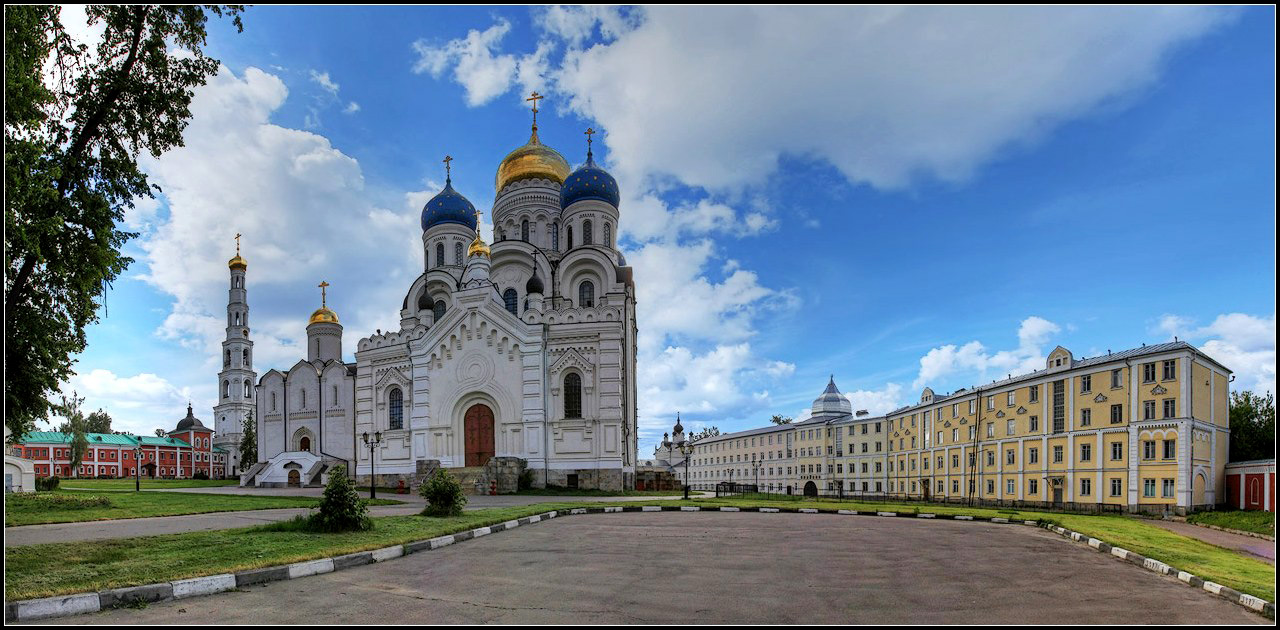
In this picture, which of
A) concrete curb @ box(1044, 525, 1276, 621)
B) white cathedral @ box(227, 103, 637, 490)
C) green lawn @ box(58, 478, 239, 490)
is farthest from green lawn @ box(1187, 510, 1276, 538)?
green lawn @ box(58, 478, 239, 490)

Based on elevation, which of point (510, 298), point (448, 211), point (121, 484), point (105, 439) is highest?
point (448, 211)

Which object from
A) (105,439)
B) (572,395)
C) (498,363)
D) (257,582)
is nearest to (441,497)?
(257,582)

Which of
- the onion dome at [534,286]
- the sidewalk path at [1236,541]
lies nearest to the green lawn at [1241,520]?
the sidewalk path at [1236,541]

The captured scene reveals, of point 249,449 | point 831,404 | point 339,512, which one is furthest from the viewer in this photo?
point 831,404

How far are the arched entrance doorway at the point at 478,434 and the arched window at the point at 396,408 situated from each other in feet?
15.7

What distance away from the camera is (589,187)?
46.4 metres

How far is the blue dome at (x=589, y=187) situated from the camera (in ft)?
152

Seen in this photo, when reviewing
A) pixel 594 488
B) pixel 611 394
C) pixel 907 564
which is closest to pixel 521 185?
pixel 611 394

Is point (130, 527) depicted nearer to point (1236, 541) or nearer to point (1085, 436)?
point (1236, 541)

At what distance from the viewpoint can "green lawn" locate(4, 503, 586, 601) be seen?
316 inches

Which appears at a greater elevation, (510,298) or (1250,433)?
(510,298)

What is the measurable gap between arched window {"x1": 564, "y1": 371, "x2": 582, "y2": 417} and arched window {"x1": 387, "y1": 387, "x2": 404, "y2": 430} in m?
10.7

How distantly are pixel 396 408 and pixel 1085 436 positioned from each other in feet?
128

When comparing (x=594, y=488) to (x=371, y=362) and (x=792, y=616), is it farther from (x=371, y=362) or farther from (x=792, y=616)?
(x=792, y=616)
